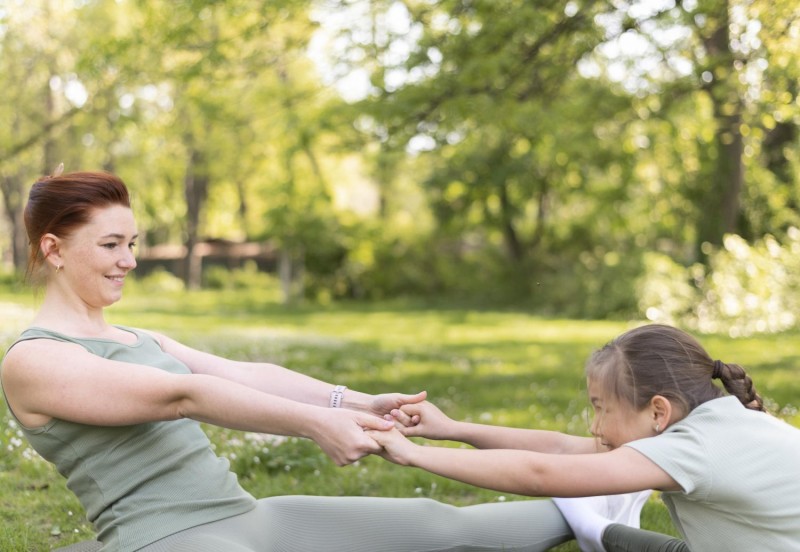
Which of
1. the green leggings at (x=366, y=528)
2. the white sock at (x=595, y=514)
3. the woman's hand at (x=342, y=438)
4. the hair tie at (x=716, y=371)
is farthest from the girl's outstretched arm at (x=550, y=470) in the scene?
the white sock at (x=595, y=514)

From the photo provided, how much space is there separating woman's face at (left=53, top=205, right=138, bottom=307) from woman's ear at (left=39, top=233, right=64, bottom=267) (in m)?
0.01

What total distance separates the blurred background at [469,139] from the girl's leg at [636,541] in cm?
606

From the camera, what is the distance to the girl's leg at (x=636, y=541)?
390 centimetres

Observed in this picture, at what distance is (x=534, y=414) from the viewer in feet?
27.4

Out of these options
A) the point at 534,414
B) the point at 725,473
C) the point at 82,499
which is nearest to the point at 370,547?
the point at 82,499

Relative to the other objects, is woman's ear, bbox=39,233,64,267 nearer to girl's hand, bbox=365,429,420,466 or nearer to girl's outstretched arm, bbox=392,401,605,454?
girl's hand, bbox=365,429,420,466

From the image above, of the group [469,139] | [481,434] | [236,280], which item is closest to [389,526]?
[481,434]

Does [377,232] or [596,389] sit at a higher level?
[377,232]

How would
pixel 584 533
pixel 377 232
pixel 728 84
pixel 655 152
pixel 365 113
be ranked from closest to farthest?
pixel 584 533 → pixel 728 84 → pixel 365 113 → pixel 655 152 → pixel 377 232

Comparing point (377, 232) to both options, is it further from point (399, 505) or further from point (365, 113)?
point (399, 505)

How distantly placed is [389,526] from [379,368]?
7.76 metres

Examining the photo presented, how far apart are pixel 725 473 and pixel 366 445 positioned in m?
1.18

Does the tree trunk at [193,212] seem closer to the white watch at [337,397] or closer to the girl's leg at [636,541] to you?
the white watch at [337,397]

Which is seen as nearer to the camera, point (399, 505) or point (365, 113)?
point (399, 505)
